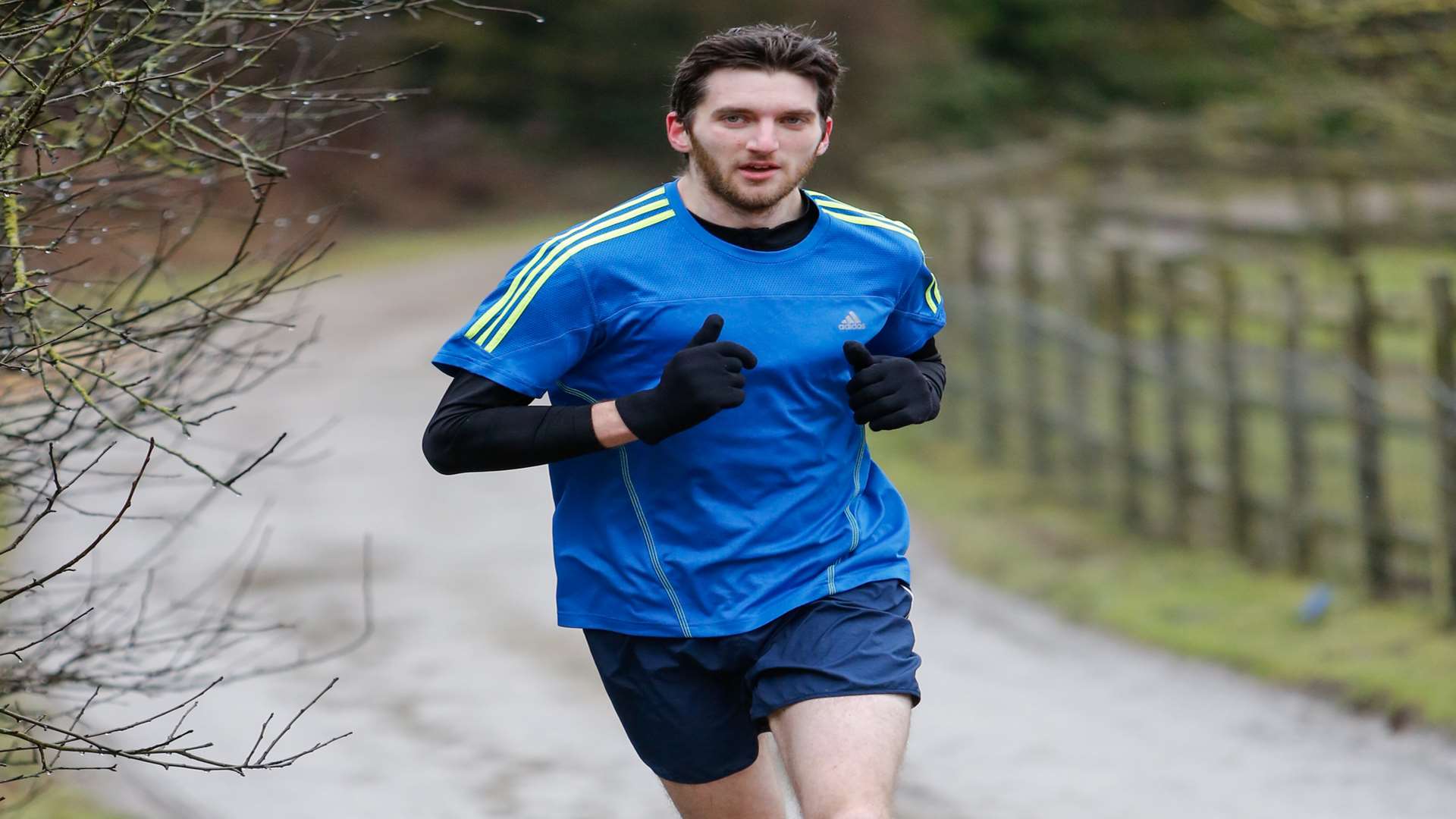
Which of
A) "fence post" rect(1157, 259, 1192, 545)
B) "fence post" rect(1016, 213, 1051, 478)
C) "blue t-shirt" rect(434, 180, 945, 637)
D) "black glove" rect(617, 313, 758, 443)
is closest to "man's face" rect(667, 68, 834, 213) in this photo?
"blue t-shirt" rect(434, 180, 945, 637)

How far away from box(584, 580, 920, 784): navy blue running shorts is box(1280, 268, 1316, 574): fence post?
599 centimetres

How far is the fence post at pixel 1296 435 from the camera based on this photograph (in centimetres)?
953

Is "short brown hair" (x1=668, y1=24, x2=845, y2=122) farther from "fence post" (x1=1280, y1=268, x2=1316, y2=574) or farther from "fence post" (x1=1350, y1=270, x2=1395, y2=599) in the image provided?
"fence post" (x1=1280, y1=268, x2=1316, y2=574)

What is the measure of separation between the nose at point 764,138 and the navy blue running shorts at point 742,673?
874 mm

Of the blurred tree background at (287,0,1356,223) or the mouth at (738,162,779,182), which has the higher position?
the mouth at (738,162,779,182)

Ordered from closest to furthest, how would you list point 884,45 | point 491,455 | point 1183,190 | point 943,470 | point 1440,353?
1. point 491,455
2. point 1440,353
3. point 943,470
4. point 1183,190
5. point 884,45

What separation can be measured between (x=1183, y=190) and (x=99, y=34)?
20.2 metres

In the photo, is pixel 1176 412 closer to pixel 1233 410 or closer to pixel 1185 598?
pixel 1233 410

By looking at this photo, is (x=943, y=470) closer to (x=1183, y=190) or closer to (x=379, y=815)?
(x=379, y=815)

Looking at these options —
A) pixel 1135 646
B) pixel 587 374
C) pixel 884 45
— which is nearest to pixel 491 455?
pixel 587 374

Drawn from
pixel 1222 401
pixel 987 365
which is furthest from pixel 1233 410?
pixel 987 365

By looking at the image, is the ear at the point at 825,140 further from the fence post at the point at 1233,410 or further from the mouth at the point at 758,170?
the fence post at the point at 1233,410

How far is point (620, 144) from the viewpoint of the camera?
133 ft

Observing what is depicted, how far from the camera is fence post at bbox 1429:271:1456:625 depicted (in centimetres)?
822
